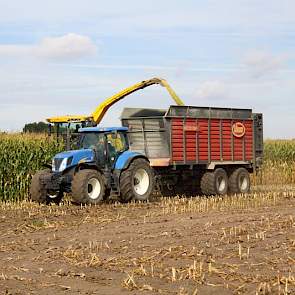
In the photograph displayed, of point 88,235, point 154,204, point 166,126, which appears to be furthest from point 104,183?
point 88,235

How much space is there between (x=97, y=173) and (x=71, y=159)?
706 mm

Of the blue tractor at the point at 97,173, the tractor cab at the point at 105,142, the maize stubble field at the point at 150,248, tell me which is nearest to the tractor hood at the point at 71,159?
the blue tractor at the point at 97,173

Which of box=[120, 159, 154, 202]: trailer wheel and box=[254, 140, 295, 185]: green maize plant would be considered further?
box=[254, 140, 295, 185]: green maize plant

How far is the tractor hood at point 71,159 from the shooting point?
14586 millimetres

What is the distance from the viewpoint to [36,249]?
8906 mm

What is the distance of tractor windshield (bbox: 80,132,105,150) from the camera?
49.8 ft

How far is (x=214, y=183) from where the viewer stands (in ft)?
57.9

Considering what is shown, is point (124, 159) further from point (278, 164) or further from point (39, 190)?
point (278, 164)

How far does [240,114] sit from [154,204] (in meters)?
5.30

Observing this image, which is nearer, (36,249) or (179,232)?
(36,249)

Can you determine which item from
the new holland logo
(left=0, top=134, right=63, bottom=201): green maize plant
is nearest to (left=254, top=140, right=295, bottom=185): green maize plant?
the new holland logo

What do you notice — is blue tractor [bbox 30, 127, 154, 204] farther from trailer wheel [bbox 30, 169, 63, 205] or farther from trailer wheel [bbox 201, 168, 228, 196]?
trailer wheel [bbox 201, 168, 228, 196]

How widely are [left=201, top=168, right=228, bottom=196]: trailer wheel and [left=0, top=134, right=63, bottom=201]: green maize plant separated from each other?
14.6ft

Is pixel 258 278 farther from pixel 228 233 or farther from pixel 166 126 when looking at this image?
pixel 166 126
